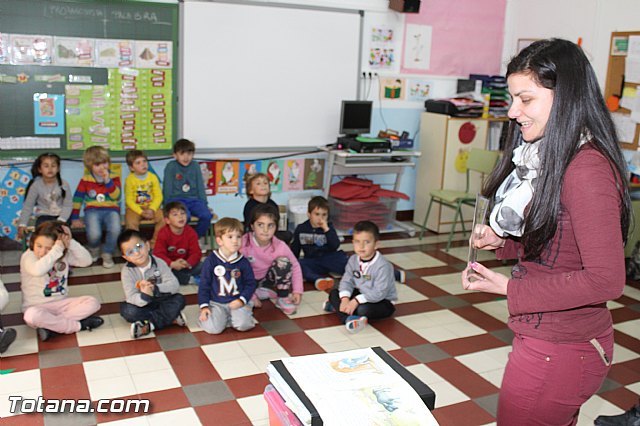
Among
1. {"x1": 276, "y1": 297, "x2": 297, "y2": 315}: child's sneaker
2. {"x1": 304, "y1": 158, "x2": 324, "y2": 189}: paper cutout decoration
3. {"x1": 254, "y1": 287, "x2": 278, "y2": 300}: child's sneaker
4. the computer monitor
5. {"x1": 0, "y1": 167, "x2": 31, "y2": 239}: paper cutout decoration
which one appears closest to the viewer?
{"x1": 276, "y1": 297, "x2": 297, "y2": 315}: child's sneaker

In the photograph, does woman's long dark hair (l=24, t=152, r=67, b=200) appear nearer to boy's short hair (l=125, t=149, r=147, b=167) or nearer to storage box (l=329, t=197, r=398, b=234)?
boy's short hair (l=125, t=149, r=147, b=167)

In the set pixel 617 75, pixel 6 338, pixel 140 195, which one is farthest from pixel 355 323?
pixel 617 75

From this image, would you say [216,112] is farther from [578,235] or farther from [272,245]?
[578,235]

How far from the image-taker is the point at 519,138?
1531mm

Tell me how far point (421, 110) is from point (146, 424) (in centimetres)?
464

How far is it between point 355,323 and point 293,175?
2.52 metres

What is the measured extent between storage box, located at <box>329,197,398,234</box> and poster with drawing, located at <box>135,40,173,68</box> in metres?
1.93

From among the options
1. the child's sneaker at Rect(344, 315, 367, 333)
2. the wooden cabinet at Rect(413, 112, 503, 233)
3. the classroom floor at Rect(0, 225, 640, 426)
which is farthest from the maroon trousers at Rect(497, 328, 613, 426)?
the wooden cabinet at Rect(413, 112, 503, 233)

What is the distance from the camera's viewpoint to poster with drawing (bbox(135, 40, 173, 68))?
5199 mm

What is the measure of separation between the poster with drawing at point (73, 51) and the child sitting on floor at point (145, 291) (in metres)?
1.97

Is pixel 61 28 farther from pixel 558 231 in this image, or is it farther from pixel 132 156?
pixel 558 231

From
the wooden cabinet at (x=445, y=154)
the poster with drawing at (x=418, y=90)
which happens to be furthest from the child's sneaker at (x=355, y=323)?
the poster with drawing at (x=418, y=90)

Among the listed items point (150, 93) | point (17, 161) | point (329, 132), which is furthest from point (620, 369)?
point (17, 161)

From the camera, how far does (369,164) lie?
584 centimetres
